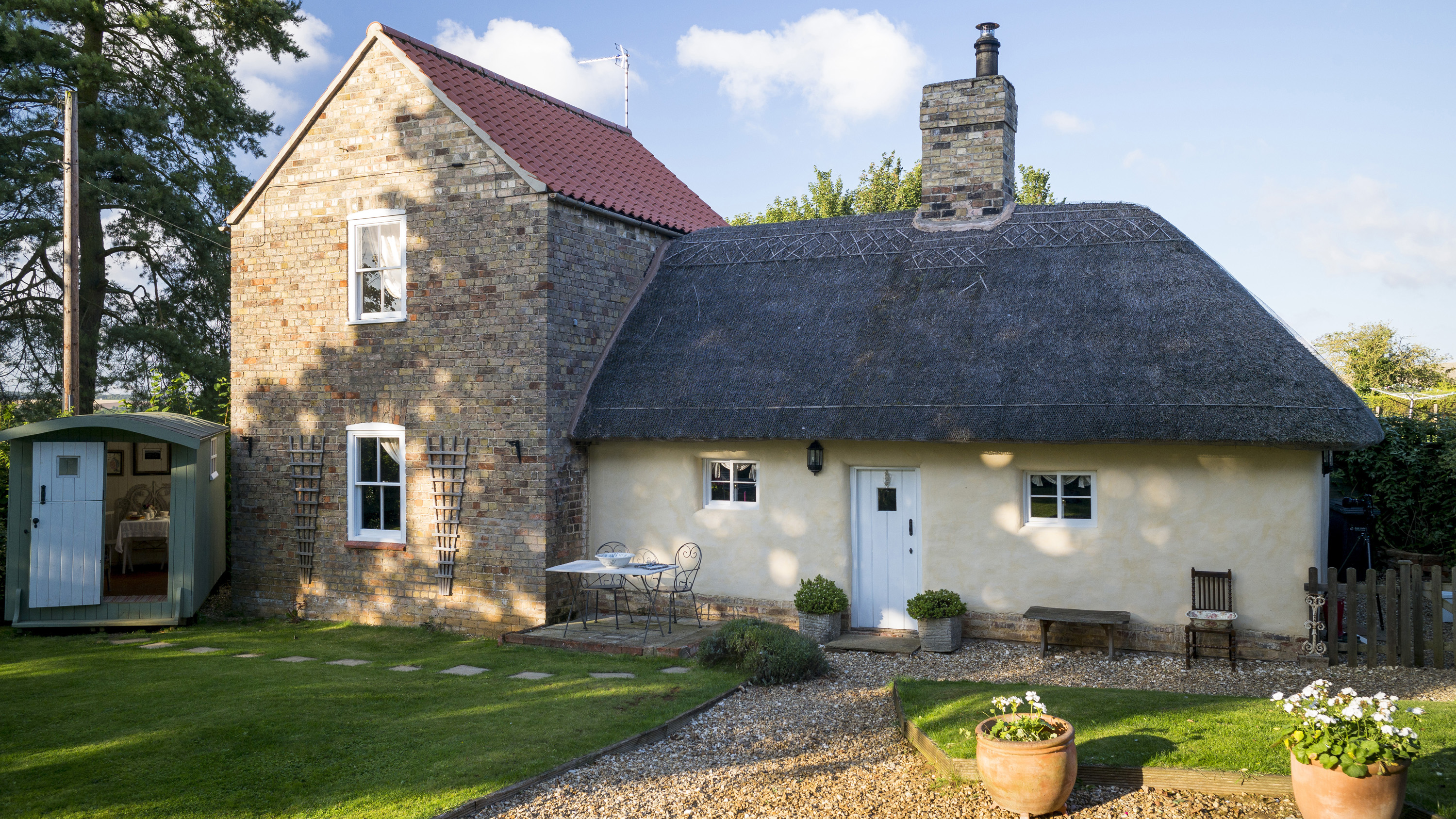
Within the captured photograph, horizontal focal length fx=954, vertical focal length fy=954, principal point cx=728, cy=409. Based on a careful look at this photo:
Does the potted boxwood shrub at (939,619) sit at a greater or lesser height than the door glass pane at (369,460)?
lesser

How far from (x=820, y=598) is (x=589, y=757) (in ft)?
14.8

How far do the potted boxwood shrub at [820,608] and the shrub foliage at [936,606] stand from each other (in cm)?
83

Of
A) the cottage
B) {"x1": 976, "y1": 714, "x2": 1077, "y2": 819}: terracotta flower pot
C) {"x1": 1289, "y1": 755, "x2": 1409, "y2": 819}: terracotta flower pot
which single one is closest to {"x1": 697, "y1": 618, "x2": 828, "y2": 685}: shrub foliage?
the cottage

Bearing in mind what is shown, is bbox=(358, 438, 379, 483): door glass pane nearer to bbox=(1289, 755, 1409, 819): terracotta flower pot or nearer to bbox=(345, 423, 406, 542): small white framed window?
bbox=(345, 423, 406, 542): small white framed window

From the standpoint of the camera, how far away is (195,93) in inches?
802

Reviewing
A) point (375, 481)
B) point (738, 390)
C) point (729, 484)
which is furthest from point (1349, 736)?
point (375, 481)

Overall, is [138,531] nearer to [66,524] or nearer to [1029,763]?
[66,524]

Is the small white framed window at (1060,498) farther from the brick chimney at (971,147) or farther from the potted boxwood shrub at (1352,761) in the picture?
the potted boxwood shrub at (1352,761)

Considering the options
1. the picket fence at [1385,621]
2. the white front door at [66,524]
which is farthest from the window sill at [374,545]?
the picket fence at [1385,621]

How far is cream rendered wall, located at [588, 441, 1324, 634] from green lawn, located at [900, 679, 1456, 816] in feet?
6.20

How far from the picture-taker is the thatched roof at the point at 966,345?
9711mm

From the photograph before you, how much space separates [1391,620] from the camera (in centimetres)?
922

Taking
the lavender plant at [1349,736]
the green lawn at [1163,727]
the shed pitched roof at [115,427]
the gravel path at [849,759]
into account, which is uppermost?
the shed pitched roof at [115,427]

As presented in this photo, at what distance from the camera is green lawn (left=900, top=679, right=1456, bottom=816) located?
6.04 metres
